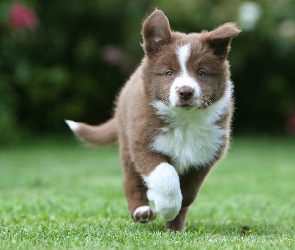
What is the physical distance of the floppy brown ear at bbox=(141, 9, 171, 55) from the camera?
5141 millimetres

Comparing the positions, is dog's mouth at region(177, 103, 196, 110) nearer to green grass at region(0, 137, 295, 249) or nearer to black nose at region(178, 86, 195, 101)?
black nose at region(178, 86, 195, 101)

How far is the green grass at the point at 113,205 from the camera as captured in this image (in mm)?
4465

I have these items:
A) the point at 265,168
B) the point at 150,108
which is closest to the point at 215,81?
the point at 150,108

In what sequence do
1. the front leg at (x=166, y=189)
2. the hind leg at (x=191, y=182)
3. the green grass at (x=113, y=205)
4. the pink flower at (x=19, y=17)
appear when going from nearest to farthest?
the green grass at (x=113, y=205) → the front leg at (x=166, y=189) → the hind leg at (x=191, y=182) → the pink flower at (x=19, y=17)

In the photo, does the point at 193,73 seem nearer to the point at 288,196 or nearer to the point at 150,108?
the point at 150,108

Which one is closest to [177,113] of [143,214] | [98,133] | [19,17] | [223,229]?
[143,214]

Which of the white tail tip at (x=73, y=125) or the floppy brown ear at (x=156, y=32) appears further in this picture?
the white tail tip at (x=73, y=125)

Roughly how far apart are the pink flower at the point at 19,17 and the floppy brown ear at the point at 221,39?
8.75 meters

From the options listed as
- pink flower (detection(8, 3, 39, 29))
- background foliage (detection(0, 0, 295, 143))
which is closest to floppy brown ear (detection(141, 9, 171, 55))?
pink flower (detection(8, 3, 39, 29))

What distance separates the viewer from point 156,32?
517 cm

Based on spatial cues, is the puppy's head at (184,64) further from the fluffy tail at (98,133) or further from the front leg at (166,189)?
the fluffy tail at (98,133)

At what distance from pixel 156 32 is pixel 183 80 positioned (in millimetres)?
488

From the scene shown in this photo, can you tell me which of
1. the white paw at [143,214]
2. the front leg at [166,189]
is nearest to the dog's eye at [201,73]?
the front leg at [166,189]

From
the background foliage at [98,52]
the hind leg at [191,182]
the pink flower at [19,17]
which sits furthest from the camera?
the background foliage at [98,52]
